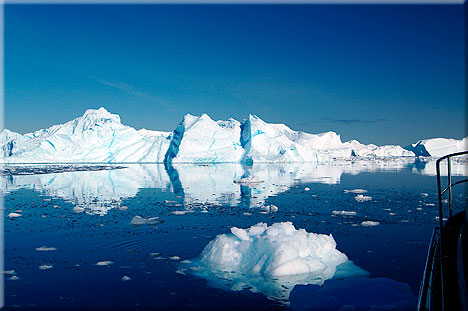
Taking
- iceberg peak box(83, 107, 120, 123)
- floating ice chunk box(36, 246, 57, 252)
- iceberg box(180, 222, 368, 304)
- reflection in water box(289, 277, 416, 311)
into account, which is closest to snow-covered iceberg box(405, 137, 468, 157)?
iceberg peak box(83, 107, 120, 123)

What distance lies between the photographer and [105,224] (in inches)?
410

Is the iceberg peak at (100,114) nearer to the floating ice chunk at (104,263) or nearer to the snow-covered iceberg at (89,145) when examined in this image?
the snow-covered iceberg at (89,145)

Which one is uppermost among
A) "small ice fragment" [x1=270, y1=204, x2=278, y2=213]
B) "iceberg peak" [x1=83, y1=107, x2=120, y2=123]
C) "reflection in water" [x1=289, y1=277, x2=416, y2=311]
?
"iceberg peak" [x1=83, y1=107, x2=120, y2=123]

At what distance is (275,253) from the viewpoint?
6582mm

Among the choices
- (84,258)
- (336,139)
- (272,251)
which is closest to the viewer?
(272,251)

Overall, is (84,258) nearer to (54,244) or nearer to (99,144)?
(54,244)

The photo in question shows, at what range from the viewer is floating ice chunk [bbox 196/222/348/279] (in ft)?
21.2

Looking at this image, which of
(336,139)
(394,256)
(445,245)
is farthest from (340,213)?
(336,139)

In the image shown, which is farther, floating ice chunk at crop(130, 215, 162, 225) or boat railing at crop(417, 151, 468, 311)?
floating ice chunk at crop(130, 215, 162, 225)

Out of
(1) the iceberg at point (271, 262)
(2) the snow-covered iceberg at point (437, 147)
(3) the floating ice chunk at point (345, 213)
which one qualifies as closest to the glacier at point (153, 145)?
(3) the floating ice chunk at point (345, 213)

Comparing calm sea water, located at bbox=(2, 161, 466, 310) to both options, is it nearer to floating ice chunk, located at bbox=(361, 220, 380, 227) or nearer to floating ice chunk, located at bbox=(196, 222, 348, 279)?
floating ice chunk, located at bbox=(361, 220, 380, 227)

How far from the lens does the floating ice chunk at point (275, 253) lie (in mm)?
6465

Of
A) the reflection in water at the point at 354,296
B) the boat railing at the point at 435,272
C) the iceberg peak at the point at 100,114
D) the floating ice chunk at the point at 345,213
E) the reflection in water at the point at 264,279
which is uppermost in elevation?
the iceberg peak at the point at 100,114

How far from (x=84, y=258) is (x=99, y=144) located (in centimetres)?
5561
